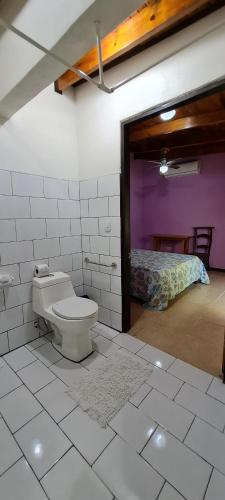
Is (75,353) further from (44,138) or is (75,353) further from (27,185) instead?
(44,138)

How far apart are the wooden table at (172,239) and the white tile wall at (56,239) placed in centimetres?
311

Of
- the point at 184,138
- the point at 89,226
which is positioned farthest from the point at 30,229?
the point at 184,138

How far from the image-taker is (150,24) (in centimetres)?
132

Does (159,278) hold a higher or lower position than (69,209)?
lower

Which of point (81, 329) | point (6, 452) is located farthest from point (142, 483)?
point (81, 329)

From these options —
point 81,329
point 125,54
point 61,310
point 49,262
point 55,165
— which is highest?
point 125,54

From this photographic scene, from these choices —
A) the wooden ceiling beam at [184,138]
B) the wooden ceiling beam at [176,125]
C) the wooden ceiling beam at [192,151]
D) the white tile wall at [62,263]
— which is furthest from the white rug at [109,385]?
the wooden ceiling beam at [192,151]

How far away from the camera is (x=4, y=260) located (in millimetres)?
1832

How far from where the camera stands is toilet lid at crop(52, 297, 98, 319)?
5.55 ft

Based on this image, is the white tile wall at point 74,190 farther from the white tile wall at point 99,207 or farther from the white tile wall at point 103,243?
the white tile wall at point 99,207

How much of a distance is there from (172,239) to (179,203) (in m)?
0.86

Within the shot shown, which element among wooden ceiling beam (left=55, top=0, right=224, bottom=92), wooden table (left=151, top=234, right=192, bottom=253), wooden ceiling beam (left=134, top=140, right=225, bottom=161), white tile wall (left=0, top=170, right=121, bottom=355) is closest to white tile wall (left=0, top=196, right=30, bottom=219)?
white tile wall (left=0, top=170, right=121, bottom=355)

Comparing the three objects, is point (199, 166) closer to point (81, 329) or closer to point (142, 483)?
point (81, 329)

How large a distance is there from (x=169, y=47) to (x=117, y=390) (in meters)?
2.42
